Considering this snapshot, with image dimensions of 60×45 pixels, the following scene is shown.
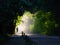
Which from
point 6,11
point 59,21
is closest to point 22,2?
point 6,11

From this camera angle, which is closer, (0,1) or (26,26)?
(0,1)

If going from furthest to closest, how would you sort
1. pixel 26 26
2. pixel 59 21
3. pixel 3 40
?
pixel 26 26 < pixel 59 21 < pixel 3 40

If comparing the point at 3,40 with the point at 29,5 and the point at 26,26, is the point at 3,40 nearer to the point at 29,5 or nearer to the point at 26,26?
the point at 29,5

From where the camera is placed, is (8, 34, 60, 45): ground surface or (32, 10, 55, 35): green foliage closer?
(8, 34, 60, 45): ground surface

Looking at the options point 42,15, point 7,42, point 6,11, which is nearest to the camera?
point 6,11

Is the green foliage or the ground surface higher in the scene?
the green foliage

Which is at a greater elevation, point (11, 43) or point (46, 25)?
point (46, 25)

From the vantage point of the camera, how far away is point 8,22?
4125mm

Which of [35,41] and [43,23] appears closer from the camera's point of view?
[35,41]

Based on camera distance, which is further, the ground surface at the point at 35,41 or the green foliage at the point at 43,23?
the green foliage at the point at 43,23

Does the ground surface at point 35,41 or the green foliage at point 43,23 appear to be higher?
the green foliage at point 43,23

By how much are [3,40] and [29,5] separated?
1.17 metres

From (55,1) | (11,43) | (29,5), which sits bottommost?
(11,43)

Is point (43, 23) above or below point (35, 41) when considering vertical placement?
above
